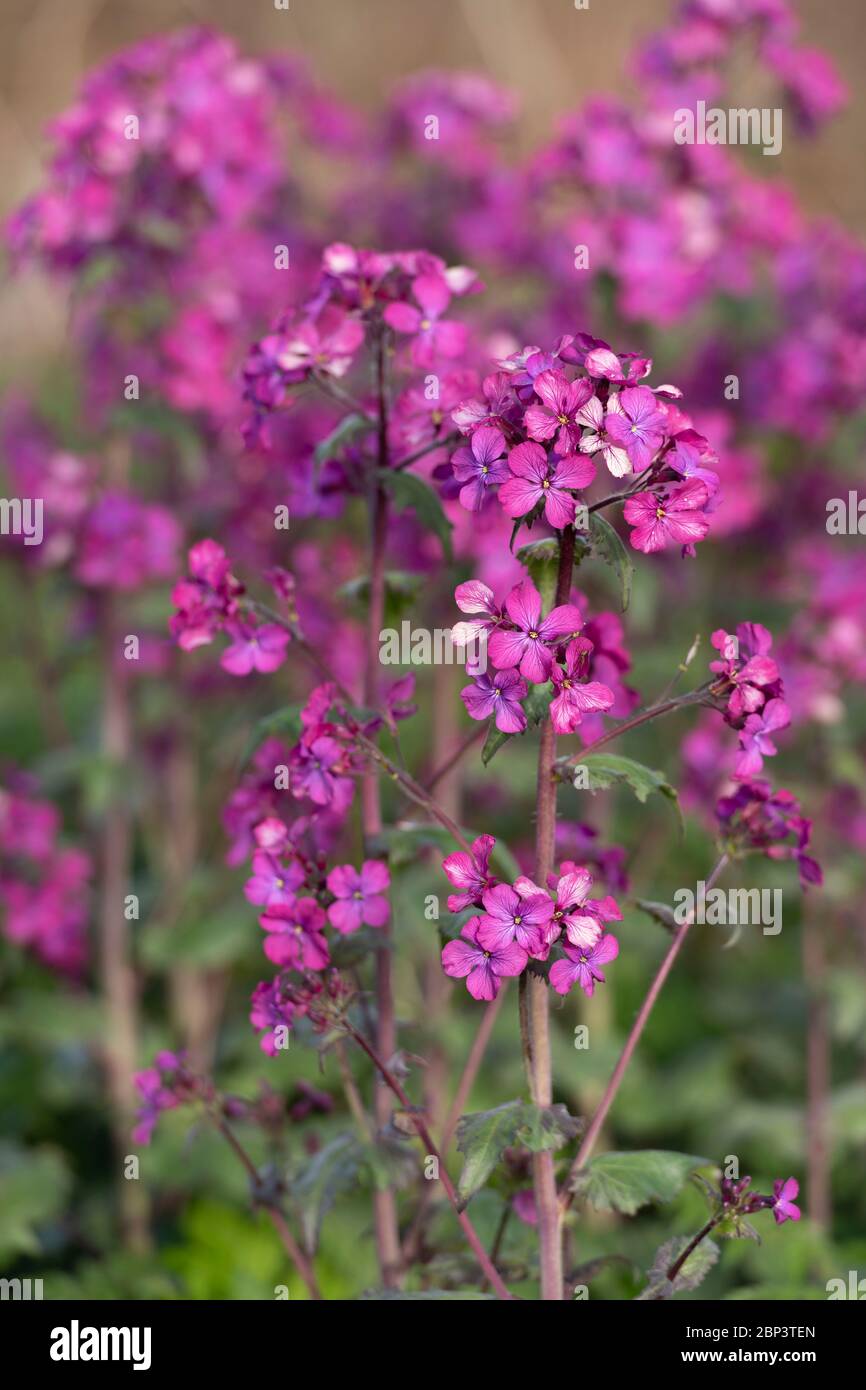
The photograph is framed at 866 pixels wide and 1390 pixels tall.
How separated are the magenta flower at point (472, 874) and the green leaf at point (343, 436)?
1.76ft

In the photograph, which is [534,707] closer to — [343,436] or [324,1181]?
[343,436]

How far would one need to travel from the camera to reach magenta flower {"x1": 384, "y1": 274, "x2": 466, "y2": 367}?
5.85 feet

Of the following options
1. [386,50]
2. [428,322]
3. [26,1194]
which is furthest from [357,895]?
[386,50]

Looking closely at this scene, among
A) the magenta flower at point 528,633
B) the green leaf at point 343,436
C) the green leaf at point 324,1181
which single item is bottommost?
the green leaf at point 324,1181

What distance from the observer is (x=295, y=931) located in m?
1.63

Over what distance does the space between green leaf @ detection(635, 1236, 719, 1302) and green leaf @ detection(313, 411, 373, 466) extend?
97 centimetres

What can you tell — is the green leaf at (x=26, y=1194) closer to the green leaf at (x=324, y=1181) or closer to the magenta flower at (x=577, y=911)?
the green leaf at (x=324, y=1181)

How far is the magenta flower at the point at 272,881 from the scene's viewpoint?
1.70 m

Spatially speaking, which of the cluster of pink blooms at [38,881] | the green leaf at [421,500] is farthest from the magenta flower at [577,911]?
the cluster of pink blooms at [38,881]

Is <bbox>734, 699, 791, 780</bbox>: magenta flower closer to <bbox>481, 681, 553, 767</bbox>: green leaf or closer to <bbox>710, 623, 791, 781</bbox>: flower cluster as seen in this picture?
<bbox>710, 623, 791, 781</bbox>: flower cluster

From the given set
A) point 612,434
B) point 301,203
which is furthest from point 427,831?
point 301,203

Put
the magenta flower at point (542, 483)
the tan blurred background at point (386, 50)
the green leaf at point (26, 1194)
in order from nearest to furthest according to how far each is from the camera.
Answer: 1. the magenta flower at point (542, 483)
2. the green leaf at point (26, 1194)
3. the tan blurred background at point (386, 50)

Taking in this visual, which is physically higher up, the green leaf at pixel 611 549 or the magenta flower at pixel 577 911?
the green leaf at pixel 611 549

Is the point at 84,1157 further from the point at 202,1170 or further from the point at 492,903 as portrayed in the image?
the point at 492,903
